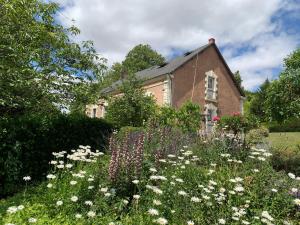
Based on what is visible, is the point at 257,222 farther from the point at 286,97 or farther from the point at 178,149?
the point at 286,97

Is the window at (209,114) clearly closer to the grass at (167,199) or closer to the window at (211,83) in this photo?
the window at (211,83)

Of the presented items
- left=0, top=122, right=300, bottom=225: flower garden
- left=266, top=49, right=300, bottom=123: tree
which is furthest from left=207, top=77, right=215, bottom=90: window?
left=0, top=122, right=300, bottom=225: flower garden

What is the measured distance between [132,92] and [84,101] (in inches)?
A: 436

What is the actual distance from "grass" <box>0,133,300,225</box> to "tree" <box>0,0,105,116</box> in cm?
302

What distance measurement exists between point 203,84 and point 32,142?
21.1 m

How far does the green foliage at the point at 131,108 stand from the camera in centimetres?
2047

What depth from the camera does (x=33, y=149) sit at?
8.03 metres

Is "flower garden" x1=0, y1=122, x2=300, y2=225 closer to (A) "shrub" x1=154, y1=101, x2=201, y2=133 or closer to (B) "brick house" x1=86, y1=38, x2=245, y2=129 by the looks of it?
(A) "shrub" x1=154, y1=101, x2=201, y2=133

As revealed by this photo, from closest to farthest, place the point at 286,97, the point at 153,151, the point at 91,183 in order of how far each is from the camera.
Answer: the point at 91,183
the point at 153,151
the point at 286,97

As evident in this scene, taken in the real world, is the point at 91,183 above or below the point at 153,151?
below

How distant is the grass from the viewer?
4.99 metres

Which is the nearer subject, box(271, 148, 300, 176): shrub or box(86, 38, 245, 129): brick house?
box(271, 148, 300, 176): shrub

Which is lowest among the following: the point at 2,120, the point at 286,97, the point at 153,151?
the point at 153,151

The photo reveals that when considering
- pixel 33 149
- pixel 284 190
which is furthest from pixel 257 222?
pixel 33 149
